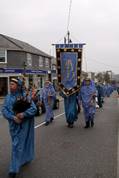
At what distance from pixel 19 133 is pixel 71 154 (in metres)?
1.86

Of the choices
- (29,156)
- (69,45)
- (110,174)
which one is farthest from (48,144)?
(69,45)

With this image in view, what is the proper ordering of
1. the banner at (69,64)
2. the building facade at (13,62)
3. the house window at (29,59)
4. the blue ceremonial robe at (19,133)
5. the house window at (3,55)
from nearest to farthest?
1. the blue ceremonial robe at (19,133)
2. the banner at (69,64)
3. the building facade at (13,62)
4. the house window at (3,55)
5. the house window at (29,59)

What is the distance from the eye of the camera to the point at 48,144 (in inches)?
353

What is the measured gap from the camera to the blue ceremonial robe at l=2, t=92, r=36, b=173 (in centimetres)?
617

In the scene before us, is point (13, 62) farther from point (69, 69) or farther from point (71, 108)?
point (71, 108)

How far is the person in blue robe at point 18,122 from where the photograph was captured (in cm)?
618

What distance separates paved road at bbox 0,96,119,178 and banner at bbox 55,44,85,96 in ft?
5.29

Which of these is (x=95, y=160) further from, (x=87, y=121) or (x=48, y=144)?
(x=87, y=121)

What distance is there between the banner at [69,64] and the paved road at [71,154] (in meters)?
1.61

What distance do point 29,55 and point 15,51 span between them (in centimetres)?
340

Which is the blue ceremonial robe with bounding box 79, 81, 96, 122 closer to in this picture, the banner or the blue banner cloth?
the banner

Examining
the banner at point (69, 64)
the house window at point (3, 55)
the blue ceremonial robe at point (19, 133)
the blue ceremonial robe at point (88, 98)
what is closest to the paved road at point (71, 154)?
the blue ceremonial robe at point (19, 133)

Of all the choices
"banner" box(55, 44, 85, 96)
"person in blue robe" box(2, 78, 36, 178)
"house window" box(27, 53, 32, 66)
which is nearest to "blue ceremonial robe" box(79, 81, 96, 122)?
"banner" box(55, 44, 85, 96)

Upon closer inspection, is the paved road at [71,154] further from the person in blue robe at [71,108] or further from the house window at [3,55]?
the house window at [3,55]
